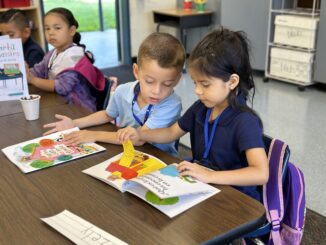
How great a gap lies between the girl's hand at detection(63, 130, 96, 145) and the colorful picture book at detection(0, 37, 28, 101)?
2.05 feet

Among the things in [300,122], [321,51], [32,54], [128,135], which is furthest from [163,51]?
[321,51]

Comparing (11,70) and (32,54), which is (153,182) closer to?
(11,70)

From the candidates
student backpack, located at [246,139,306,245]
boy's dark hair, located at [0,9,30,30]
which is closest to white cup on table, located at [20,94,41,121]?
student backpack, located at [246,139,306,245]

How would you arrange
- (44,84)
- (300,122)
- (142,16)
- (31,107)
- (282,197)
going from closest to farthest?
1. (282,197)
2. (31,107)
3. (44,84)
4. (300,122)
5. (142,16)

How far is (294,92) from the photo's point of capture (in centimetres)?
434

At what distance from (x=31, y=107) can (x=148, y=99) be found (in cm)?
49

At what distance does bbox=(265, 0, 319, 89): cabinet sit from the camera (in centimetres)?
424

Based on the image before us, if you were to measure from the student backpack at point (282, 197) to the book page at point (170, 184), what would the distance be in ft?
0.88

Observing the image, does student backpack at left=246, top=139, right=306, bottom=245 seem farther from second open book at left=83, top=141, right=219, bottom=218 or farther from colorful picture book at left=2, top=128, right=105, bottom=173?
colorful picture book at left=2, top=128, right=105, bottom=173

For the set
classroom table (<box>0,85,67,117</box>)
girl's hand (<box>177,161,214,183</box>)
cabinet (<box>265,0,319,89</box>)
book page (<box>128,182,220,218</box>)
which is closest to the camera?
book page (<box>128,182,220,218</box>)

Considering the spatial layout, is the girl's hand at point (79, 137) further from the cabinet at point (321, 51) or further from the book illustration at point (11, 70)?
the cabinet at point (321, 51)

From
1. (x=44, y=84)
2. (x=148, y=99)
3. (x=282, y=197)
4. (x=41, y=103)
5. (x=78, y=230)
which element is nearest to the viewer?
(x=78, y=230)

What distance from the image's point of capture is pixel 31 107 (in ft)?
5.39

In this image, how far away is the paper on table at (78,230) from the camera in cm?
89
